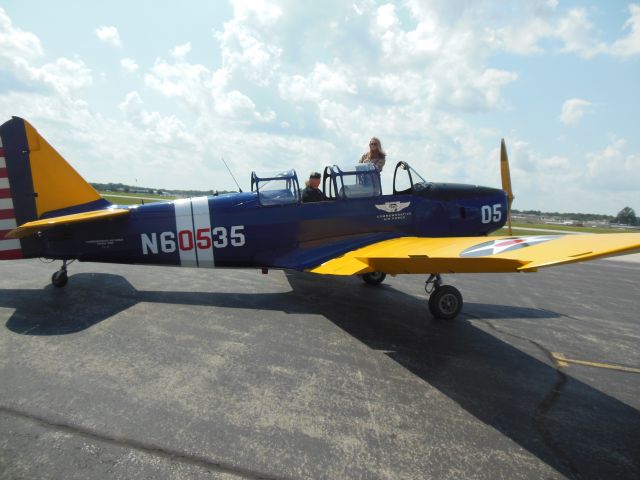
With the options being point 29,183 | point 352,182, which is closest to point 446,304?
point 352,182

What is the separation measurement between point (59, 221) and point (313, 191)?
4.66 meters

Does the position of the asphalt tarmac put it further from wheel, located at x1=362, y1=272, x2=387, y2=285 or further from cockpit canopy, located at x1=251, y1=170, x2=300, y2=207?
cockpit canopy, located at x1=251, y1=170, x2=300, y2=207

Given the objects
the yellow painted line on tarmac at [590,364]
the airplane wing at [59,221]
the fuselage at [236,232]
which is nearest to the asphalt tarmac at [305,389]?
the yellow painted line on tarmac at [590,364]

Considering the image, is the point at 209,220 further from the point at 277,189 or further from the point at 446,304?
the point at 446,304

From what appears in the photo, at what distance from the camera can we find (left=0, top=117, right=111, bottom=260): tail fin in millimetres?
6832

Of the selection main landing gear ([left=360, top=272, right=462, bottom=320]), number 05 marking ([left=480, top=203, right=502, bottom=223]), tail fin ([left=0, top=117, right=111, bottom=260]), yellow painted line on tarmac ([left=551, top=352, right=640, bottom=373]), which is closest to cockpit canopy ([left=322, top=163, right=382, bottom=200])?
main landing gear ([left=360, top=272, right=462, bottom=320])

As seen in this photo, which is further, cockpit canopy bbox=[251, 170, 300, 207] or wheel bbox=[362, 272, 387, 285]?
wheel bbox=[362, 272, 387, 285]

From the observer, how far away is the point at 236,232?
6961mm

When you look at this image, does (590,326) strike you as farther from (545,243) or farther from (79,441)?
(79,441)

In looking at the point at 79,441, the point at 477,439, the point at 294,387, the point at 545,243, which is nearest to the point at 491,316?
the point at 545,243

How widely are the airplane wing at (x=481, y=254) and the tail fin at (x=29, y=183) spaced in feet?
17.5

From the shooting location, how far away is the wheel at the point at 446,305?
5.93 m

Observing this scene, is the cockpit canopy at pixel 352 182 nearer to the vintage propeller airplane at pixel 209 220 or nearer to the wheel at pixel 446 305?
the vintage propeller airplane at pixel 209 220

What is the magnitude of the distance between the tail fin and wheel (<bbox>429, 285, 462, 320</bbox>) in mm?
7151
